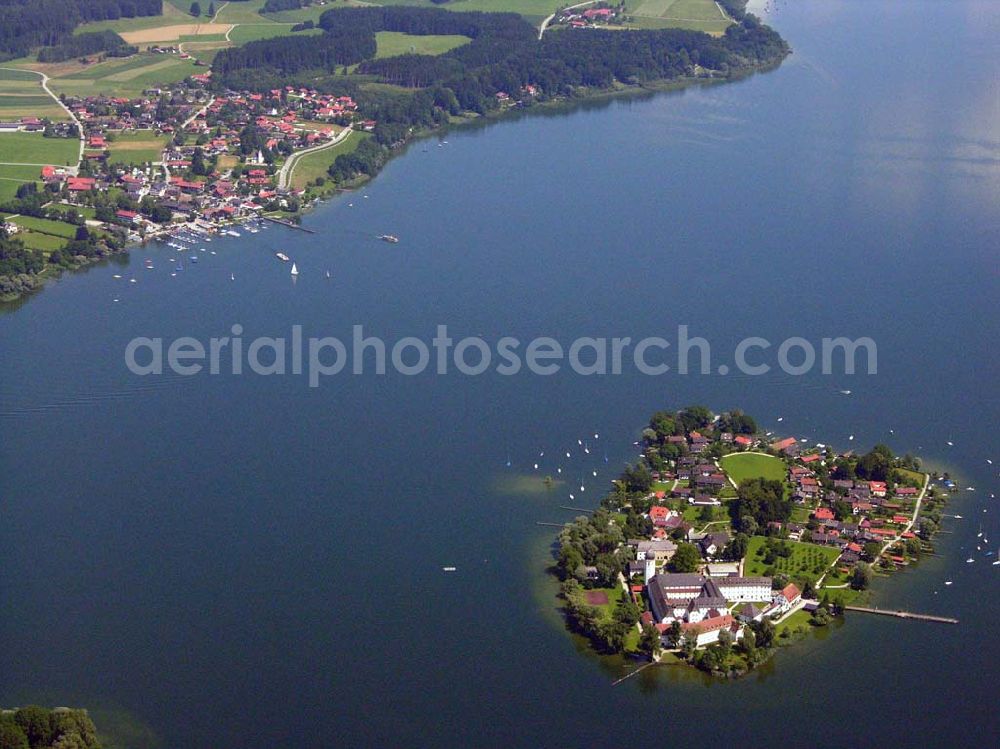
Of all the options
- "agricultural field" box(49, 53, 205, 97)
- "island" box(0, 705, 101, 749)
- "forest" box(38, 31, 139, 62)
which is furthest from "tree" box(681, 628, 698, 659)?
"forest" box(38, 31, 139, 62)

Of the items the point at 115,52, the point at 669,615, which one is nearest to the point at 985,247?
the point at 669,615

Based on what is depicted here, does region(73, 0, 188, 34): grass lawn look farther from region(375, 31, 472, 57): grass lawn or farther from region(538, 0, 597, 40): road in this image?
region(538, 0, 597, 40): road

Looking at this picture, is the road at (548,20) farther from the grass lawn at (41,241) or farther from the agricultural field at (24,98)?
the grass lawn at (41,241)

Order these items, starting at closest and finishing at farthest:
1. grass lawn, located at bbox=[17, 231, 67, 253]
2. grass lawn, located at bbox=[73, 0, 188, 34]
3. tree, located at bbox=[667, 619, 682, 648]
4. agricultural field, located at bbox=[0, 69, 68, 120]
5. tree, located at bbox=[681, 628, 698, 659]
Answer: tree, located at bbox=[681, 628, 698, 659] → tree, located at bbox=[667, 619, 682, 648] → grass lawn, located at bbox=[17, 231, 67, 253] → agricultural field, located at bbox=[0, 69, 68, 120] → grass lawn, located at bbox=[73, 0, 188, 34]

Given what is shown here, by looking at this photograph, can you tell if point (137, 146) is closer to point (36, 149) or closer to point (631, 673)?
point (36, 149)

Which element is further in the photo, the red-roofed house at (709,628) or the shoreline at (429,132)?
the shoreline at (429,132)

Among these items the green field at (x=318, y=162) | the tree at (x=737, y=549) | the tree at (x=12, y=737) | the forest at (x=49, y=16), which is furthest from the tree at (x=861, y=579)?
the forest at (x=49, y=16)

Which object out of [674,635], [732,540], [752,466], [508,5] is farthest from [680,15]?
[674,635]

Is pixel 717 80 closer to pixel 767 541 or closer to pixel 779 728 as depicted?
pixel 767 541
